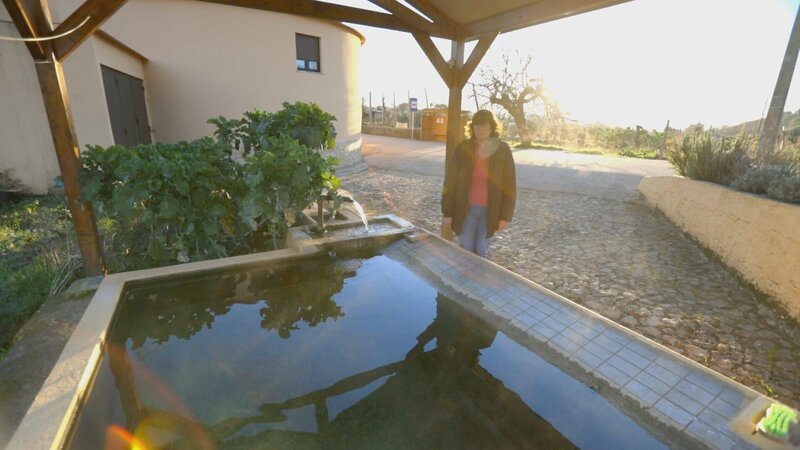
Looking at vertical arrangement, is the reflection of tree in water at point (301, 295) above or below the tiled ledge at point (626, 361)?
below

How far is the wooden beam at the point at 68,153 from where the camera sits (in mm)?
3148

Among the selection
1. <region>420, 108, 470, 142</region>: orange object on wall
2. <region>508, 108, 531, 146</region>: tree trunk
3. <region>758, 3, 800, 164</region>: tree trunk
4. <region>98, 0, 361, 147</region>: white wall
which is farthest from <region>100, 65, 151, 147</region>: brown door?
<region>508, 108, 531, 146</region>: tree trunk

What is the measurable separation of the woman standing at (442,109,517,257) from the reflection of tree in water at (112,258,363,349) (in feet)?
4.41

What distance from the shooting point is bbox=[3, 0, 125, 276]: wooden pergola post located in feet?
9.71

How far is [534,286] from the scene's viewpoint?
131 inches

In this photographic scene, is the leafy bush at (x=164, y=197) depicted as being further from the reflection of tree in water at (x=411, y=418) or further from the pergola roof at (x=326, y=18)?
the reflection of tree in water at (x=411, y=418)

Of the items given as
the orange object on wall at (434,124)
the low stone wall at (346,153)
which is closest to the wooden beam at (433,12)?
the low stone wall at (346,153)

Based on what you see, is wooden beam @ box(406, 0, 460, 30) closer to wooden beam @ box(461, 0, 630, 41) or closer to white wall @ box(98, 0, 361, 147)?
wooden beam @ box(461, 0, 630, 41)

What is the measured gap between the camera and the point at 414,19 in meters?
4.43

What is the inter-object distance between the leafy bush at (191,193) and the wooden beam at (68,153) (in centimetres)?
11

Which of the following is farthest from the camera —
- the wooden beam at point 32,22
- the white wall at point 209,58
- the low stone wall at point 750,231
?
the white wall at point 209,58

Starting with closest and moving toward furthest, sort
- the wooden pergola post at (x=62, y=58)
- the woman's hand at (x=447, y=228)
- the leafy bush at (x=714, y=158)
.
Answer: the wooden pergola post at (x=62, y=58)
the woman's hand at (x=447, y=228)
the leafy bush at (x=714, y=158)

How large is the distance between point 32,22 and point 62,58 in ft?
0.94

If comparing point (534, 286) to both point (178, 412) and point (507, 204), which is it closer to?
point (507, 204)
